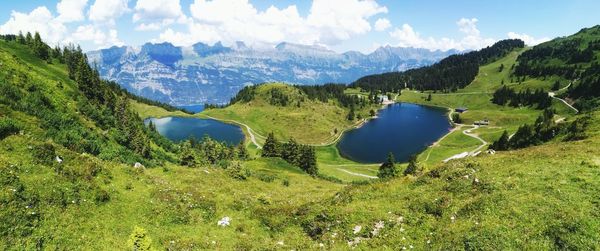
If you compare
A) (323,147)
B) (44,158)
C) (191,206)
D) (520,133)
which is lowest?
(323,147)

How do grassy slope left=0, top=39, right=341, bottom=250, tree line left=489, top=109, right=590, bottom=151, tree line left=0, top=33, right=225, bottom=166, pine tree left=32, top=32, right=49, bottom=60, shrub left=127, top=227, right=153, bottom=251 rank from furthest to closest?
pine tree left=32, top=32, right=49, bottom=60
tree line left=489, top=109, right=590, bottom=151
tree line left=0, top=33, right=225, bottom=166
grassy slope left=0, top=39, right=341, bottom=250
shrub left=127, top=227, right=153, bottom=251

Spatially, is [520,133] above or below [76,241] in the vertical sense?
below

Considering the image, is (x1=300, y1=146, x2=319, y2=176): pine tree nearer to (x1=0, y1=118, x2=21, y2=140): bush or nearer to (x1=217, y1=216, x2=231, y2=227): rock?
(x1=217, y1=216, x2=231, y2=227): rock

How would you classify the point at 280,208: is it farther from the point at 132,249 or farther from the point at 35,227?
the point at 35,227

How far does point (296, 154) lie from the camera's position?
4373 inches

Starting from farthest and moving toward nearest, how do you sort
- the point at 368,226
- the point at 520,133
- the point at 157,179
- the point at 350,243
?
1. the point at 520,133
2. the point at 157,179
3. the point at 368,226
4. the point at 350,243

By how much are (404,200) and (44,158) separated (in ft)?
93.0

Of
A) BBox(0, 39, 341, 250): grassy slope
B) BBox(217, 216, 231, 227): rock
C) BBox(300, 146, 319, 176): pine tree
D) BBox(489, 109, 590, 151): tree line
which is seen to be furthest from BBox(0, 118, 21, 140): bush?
BBox(300, 146, 319, 176): pine tree

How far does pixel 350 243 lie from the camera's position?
22.3 m

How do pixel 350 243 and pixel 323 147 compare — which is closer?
pixel 350 243

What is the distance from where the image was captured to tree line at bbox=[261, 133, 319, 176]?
4237 inches

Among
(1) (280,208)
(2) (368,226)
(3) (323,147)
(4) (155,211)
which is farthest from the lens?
(3) (323,147)

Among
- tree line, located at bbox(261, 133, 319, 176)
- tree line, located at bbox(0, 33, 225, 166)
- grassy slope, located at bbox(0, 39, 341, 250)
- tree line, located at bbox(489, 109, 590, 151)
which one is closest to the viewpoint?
grassy slope, located at bbox(0, 39, 341, 250)

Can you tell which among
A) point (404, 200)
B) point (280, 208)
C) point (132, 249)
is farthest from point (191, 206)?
point (404, 200)
